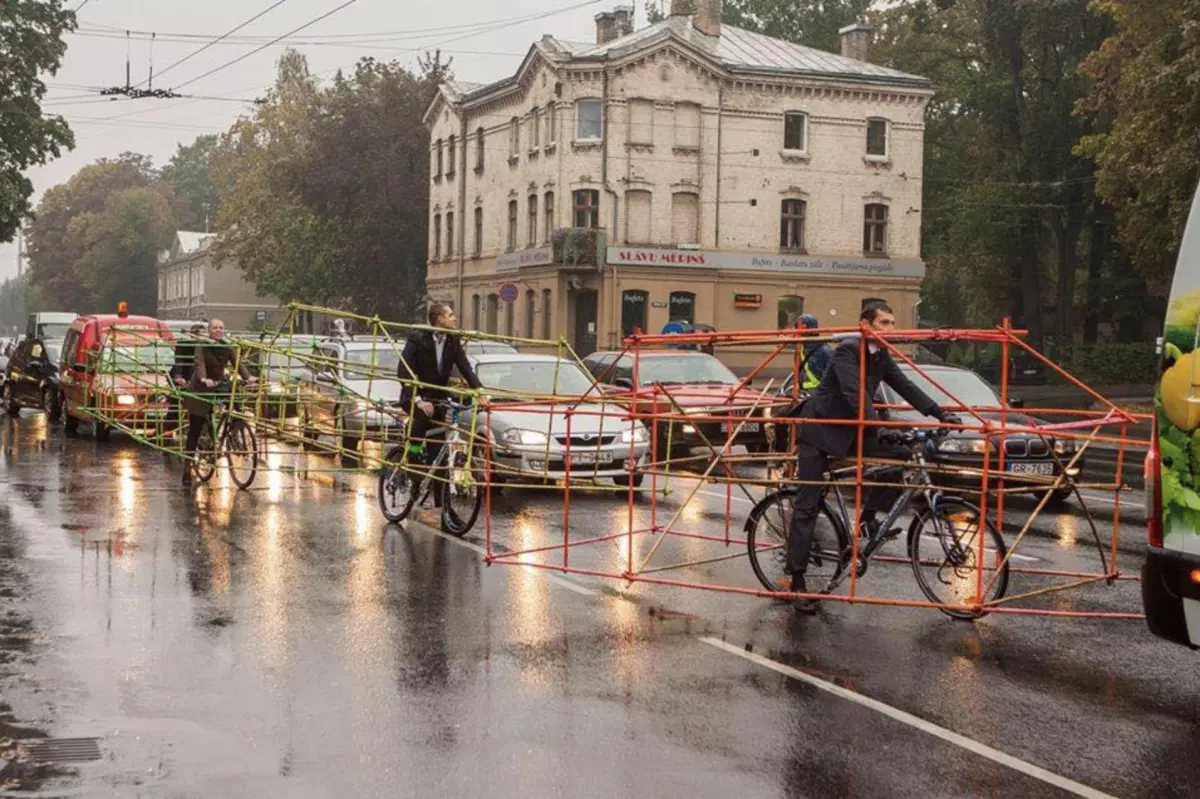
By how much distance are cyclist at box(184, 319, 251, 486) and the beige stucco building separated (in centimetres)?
3605

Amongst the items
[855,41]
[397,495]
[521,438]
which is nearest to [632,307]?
[855,41]

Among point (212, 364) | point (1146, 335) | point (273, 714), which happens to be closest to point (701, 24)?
point (1146, 335)

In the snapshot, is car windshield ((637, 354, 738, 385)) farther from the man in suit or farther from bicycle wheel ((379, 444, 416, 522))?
the man in suit

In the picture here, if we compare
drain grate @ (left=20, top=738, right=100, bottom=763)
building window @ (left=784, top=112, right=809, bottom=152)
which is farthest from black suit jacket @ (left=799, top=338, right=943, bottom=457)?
building window @ (left=784, top=112, right=809, bottom=152)

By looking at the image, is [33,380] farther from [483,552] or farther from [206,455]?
[483,552]

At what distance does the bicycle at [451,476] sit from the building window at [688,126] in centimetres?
4175

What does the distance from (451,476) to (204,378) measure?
5027 mm

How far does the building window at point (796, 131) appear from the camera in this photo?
56.3 metres

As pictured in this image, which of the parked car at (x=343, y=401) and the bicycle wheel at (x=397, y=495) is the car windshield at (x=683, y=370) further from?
the bicycle wheel at (x=397, y=495)

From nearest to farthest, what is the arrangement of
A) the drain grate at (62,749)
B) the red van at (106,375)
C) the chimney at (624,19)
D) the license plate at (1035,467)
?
the drain grate at (62,749), the license plate at (1035,467), the red van at (106,375), the chimney at (624,19)

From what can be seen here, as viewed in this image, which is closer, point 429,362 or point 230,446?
point 429,362

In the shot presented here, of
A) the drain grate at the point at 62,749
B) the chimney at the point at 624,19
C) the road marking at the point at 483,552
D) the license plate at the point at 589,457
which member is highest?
the chimney at the point at 624,19

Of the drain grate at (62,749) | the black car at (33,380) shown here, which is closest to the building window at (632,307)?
the black car at (33,380)

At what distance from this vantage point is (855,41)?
203ft
